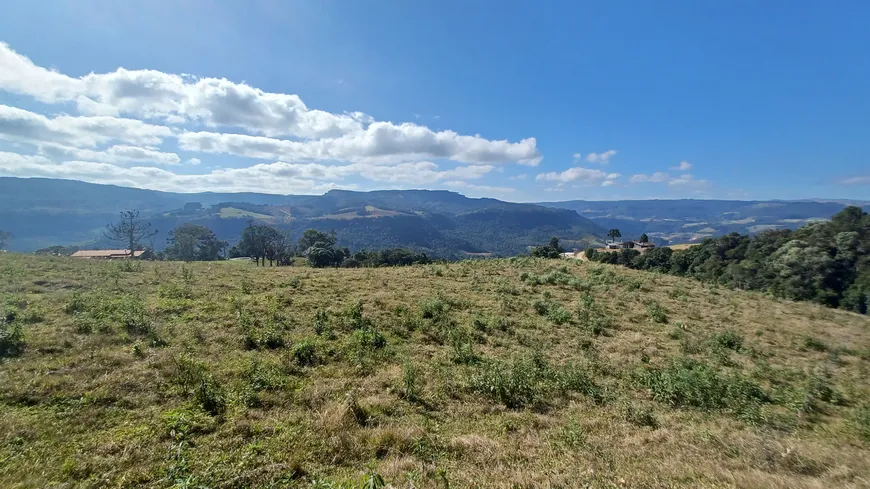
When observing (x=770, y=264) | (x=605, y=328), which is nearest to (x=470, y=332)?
(x=605, y=328)

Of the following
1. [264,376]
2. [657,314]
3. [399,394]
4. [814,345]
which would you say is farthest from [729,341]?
[264,376]

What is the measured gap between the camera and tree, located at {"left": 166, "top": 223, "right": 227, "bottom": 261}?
90812mm

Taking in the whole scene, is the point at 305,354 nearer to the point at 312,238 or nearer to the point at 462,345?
the point at 462,345

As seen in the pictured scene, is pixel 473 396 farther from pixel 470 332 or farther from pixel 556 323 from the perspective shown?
pixel 556 323

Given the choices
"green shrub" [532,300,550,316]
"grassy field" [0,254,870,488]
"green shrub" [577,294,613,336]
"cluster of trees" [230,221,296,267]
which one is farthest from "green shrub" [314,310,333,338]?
"cluster of trees" [230,221,296,267]

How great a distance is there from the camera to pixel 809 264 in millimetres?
55812

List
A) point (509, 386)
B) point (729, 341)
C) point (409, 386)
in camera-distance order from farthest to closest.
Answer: point (729, 341), point (509, 386), point (409, 386)

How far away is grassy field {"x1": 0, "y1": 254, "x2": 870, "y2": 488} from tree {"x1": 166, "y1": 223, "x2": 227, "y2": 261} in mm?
85781

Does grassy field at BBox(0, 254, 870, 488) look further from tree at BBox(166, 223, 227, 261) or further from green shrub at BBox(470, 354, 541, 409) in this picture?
tree at BBox(166, 223, 227, 261)

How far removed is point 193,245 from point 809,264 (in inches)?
5281

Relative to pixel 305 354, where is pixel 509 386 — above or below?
below

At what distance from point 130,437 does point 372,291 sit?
1413 cm

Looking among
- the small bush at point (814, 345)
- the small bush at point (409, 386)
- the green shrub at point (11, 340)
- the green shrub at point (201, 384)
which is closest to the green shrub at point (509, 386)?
the small bush at point (409, 386)

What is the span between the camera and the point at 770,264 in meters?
61.3
